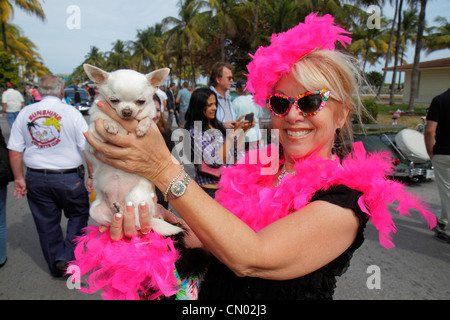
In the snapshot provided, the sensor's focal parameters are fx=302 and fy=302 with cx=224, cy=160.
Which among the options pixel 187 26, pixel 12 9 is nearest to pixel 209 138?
pixel 12 9

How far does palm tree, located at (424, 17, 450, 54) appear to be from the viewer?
3578cm

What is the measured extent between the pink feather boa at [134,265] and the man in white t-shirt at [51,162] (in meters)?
2.16

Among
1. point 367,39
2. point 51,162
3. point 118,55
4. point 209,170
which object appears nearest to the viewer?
point 51,162

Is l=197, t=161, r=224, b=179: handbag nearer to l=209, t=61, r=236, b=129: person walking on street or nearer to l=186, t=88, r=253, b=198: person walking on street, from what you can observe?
l=186, t=88, r=253, b=198: person walking on street

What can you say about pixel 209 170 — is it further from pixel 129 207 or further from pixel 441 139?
pixel 441 139

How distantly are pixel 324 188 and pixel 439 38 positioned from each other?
45.2 metres

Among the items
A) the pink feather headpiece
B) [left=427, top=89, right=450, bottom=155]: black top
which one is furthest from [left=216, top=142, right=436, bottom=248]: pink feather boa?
[left=427, top=89, right=450, bottom=155]: black top

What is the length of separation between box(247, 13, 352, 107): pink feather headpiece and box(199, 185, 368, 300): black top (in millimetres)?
586

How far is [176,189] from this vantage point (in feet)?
3.37

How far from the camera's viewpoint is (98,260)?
130cm

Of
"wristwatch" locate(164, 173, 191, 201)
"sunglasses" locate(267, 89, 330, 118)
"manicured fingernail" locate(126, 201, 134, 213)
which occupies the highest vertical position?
"sunglasses" locate(267, 89, 330, 118)

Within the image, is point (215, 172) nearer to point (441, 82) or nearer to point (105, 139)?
point (105, 139)

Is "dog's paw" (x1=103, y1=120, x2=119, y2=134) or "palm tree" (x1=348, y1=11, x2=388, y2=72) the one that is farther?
"palm tree" (x1=348, y1=11, x2=388, y2=72)

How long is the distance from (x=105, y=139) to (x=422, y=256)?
426 centimetres
